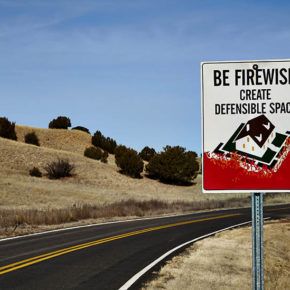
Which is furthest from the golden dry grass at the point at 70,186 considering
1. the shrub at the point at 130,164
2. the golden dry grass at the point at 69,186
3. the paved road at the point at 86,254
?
the paved road at the point at 86,254

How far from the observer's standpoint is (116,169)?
67750 millimetres

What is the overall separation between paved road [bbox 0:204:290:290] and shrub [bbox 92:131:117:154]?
67083 mm

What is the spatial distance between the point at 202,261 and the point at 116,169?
2131 inches

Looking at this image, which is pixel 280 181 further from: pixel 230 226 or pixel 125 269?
pixel 230 226

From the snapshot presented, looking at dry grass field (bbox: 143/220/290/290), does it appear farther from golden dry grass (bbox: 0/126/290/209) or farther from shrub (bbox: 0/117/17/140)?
shrub (bbox: 0/117/17/140)

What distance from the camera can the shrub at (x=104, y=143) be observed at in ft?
299

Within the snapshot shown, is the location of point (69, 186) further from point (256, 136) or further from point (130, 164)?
point (256, 136)

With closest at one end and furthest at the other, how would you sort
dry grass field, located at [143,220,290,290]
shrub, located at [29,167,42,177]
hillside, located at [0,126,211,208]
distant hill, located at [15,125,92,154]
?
dry grass field, located at [143,220,290,290]
hillside, located at [0,126,211,208]
shrub, located at [29,167,42,177]
distant hill, located at [15,125,92,154]

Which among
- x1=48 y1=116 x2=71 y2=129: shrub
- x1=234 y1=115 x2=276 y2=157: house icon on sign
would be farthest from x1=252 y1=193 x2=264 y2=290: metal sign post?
x1=48 y1=116 x2=71 y2=129: shrub

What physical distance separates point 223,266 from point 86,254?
3.93 meters

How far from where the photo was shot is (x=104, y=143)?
9162 centimetres

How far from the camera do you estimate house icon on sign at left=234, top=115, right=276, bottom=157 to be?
163 inches

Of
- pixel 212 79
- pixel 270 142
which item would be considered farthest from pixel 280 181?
pixel 212 79

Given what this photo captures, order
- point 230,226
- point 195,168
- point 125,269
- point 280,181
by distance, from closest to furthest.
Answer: point 280,181, point 125,269, point 230,226, point 195,168
